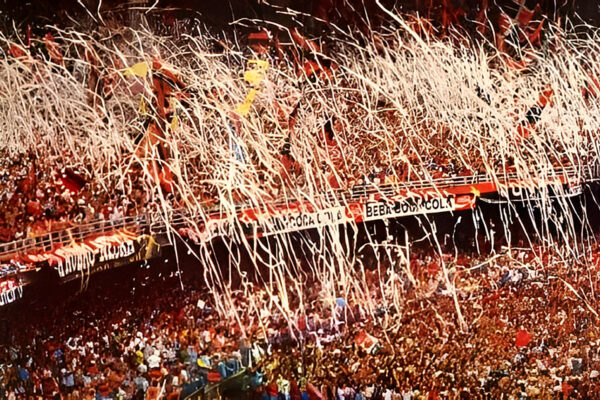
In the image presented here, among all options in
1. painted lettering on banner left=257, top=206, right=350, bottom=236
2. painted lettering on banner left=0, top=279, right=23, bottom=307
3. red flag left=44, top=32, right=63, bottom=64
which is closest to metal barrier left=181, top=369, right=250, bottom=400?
painted lettering on banner left=257, top=206, right=350, bottom=236

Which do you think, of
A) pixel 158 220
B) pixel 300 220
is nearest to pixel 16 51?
pixel 158 220

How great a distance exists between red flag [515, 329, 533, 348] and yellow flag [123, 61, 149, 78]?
4.40 feet

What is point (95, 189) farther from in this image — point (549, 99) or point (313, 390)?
point (549, 99)

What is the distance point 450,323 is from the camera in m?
1.97

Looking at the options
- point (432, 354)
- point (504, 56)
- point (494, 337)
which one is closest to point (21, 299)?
point (432, 354)

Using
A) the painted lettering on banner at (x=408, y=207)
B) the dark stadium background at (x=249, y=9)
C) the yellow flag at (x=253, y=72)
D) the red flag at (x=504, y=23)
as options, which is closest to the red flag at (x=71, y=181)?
the dark stadium background at (x=249, y=9)

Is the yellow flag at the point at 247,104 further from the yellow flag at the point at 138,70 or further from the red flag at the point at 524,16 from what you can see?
the red flag at the point at 524,16

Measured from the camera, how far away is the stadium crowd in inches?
68.0

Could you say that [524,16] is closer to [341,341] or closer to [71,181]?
[341,341]

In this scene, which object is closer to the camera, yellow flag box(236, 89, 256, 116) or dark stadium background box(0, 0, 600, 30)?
dark stadium background box(0, 0, 600, 30)

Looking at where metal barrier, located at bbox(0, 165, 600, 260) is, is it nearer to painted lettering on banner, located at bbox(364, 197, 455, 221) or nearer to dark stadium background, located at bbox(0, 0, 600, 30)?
painted lettering on banner, located at bbox(364, 197, 455, 221)

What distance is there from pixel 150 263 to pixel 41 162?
38 centimetres

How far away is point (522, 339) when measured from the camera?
6.63 ft

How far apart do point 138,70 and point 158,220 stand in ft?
1.30
